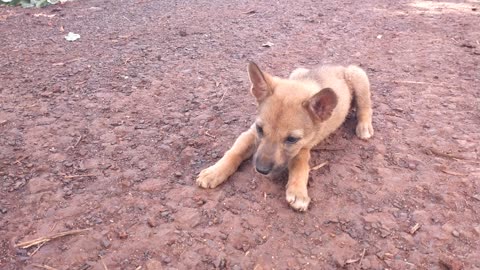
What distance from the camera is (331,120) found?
4383 millimetres

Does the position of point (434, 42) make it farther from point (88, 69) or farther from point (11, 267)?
point (11, 267)

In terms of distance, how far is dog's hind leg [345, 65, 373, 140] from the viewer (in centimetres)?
458

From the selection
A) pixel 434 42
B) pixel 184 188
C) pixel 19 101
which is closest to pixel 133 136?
pixel 184 188

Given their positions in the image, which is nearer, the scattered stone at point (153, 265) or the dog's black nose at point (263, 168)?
the scattered stone at point (153, 265)

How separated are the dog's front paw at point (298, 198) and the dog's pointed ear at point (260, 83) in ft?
2.94

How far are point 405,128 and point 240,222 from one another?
87.9 inches

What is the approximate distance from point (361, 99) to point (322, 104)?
3.75 ft

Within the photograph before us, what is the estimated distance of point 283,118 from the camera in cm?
376

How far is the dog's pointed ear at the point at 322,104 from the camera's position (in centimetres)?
370

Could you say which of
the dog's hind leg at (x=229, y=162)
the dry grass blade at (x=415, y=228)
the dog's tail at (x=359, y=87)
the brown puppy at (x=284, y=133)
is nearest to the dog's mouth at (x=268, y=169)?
the brown puppy at (x=284, y=133)

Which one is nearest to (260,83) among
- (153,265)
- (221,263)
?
(221,263)

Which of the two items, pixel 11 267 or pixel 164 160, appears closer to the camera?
pixel 11 267

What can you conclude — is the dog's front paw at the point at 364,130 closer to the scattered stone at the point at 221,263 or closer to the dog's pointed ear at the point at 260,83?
the dog's pointed ear at the point at 260,83

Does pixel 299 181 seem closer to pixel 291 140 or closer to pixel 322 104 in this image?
pixel 291 140
